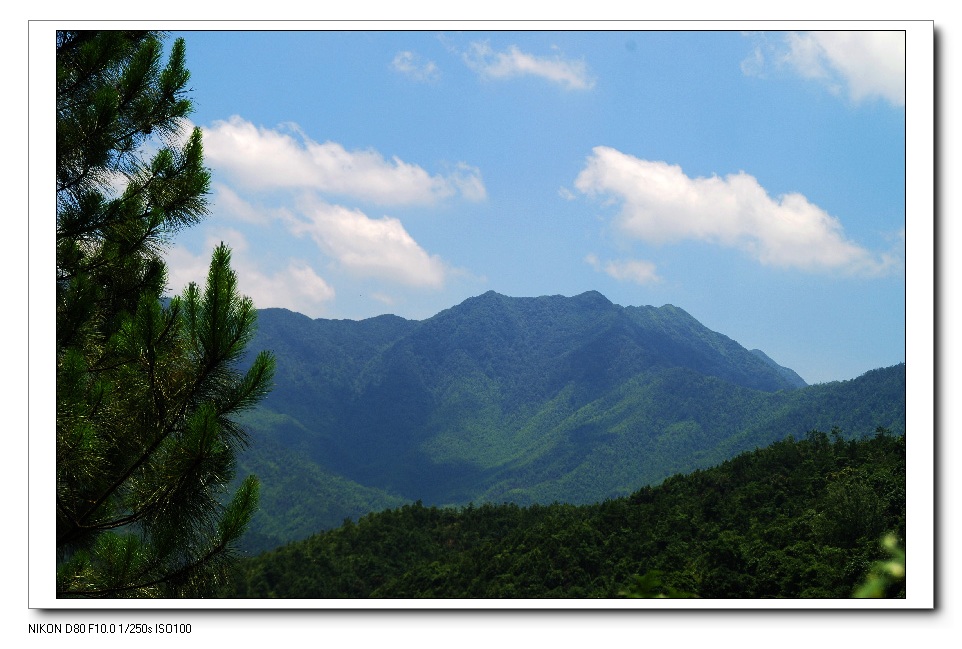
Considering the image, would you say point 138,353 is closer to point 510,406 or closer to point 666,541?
point 666,541

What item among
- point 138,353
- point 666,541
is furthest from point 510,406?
point 138,353

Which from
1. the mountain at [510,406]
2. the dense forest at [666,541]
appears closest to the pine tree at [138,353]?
the dense forest at [666,541]

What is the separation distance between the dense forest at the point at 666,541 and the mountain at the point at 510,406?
12.6m

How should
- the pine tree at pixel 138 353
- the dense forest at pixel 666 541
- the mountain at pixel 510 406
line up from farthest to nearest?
the mountain at pixel 510 406
the dense forest at pixel 666 541
the pine tree at pixel 138 353

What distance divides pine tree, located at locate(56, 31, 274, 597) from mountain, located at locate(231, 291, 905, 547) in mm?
27173

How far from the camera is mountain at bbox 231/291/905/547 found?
35938 mm

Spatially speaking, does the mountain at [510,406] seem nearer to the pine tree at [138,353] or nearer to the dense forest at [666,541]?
the dense forest at [666,541]

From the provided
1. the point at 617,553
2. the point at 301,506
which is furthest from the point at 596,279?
the point at 617,553

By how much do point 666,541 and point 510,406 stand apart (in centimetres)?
4015

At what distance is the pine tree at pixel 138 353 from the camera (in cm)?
258

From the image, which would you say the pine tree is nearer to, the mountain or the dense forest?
the dense forest

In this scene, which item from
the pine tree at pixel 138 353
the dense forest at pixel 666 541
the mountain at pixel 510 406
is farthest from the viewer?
the mountain at pixel 510 406
